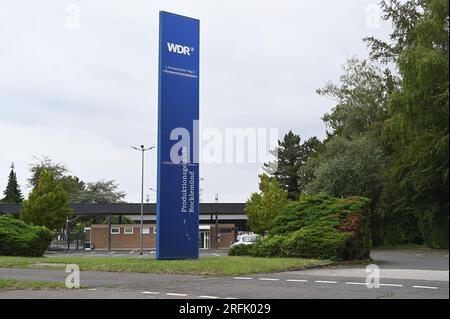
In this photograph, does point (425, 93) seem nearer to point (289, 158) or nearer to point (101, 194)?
point (289, 158)

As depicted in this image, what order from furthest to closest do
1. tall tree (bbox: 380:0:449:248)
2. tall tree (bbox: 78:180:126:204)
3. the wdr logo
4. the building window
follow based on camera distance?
tall tree (bbox: 78:180:126:204) < the building window < tall tree (bbox: 380:0:449:248) < the wdr logo

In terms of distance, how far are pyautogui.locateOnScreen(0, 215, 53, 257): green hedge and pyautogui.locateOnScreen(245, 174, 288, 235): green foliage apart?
3486 cm

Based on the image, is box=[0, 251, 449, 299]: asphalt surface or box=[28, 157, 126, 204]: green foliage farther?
box=[28, 157, 126, 204]: green foliage

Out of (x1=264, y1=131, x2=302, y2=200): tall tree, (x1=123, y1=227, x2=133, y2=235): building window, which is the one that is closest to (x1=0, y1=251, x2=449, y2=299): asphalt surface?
(x1=123, y1=227, x2=133, y2=235): building window

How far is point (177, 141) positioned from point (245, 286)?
10003mm

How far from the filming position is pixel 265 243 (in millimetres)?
26938

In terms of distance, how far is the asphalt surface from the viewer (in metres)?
A: 12.3

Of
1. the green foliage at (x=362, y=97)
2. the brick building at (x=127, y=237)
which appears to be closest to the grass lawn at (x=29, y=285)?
the green foliage at (x=362, y=97)

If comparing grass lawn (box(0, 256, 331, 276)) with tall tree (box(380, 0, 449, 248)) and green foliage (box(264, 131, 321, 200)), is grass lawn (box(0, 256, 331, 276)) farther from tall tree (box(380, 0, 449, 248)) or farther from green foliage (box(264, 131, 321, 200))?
green foliage (box(264, 131, 321, 200))

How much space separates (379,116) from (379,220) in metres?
9.27

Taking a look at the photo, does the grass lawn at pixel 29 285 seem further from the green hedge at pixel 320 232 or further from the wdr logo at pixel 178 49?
the green hedge at pixel 320 232

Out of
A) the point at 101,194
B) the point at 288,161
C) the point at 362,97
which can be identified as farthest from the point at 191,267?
the point at 101,194

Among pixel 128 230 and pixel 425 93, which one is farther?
pixel 128 230

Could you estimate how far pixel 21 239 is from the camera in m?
28.8
